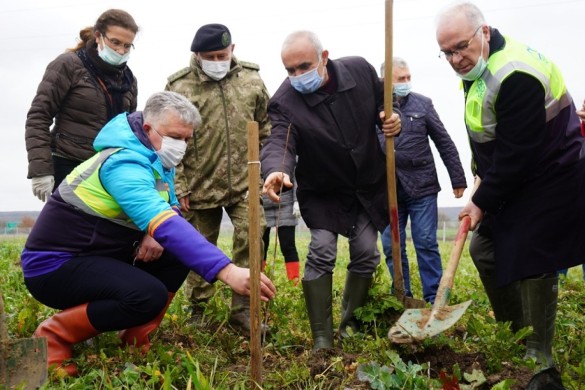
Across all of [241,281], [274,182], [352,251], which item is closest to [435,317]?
[352,251]

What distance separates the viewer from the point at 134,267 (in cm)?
375

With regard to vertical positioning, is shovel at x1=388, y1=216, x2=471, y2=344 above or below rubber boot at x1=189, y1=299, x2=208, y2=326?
above

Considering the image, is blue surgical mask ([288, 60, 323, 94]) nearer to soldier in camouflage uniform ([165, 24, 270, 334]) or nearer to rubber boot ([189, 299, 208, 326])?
soldier in camouflage uniform ([165, 24, 270, 334])

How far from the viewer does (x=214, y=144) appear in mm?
4812

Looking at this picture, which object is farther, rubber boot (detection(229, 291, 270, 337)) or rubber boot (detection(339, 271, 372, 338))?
rubber boot (detection(229, 291, 270, 337))

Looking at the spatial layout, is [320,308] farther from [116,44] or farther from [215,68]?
[116,44]

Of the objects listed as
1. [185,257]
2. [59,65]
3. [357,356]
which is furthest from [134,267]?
[59,65]

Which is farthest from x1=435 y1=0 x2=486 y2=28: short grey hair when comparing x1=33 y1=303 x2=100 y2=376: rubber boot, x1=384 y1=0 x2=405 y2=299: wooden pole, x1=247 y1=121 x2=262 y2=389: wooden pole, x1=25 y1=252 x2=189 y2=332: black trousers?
x1=33 y1=303 x2=100 y2=376: rubber boot

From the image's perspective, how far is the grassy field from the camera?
3.20 meters

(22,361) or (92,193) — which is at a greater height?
(92,193)

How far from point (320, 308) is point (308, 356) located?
0.39 meters

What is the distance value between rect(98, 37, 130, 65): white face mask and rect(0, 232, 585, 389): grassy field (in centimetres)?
179

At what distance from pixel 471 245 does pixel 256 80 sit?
2.01 metres

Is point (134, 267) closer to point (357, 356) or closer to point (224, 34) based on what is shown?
point (357, 356)
